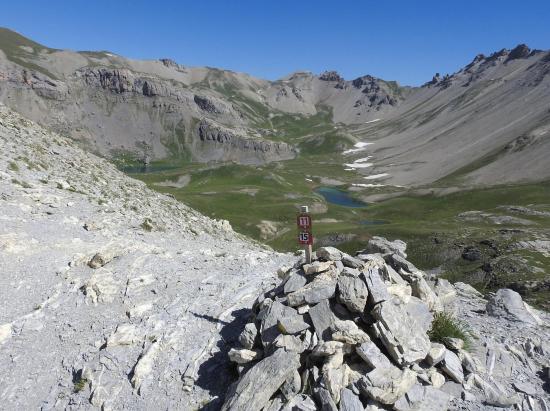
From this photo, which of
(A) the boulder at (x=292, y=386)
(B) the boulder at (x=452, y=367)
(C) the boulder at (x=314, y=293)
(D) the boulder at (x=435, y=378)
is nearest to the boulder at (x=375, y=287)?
(C) the boulder at (x=314, y=293)

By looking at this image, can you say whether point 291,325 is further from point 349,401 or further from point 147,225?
point 147,225

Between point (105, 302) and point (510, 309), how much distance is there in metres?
20.7

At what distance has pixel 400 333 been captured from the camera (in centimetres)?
1421

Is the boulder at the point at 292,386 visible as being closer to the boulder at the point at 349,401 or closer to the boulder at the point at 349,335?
the boulder at the point at 349,401

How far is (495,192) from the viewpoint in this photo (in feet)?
536

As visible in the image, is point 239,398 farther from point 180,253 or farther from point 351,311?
point 180,253

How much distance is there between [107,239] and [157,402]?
15.4 metres

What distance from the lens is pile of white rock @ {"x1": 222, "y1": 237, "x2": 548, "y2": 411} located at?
43.1 ft

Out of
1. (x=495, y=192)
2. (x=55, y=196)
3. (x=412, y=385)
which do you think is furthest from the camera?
(x=495, y=192)

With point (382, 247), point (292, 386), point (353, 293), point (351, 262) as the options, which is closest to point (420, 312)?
point (353, 293)

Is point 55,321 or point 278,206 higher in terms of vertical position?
point 55,321

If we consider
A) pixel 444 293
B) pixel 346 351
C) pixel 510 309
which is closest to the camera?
pixel 346 351

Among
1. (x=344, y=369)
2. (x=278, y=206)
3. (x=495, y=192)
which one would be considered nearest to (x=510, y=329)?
(x=344, y=369)

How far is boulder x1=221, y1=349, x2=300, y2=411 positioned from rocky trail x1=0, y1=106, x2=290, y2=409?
2269 millimetres
